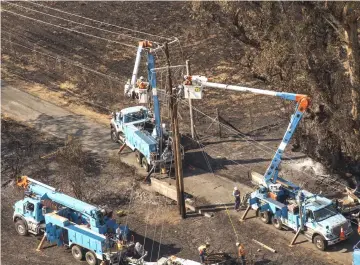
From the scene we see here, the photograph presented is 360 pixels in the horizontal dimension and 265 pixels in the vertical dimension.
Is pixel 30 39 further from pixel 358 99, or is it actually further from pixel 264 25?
pixel 358 99

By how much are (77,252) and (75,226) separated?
1187 millimetres

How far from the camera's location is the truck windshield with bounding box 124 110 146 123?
38531mm

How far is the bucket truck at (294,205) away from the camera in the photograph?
94.6ft

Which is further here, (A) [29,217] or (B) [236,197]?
(B) [236,197]

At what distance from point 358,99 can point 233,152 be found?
27.8ft

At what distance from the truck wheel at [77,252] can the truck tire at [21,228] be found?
3256 mm

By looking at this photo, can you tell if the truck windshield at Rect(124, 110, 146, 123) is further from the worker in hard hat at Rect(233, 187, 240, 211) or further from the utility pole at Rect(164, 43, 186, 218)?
the worker in hard hat at Rect(233, 187, 240, 211)

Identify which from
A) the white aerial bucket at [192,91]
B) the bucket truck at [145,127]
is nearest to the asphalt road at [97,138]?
the bucket truck at [145,127]

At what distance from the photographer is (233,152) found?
38.6m

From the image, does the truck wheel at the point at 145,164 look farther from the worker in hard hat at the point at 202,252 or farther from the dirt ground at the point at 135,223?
the worker in hard hat at the point at 202,252

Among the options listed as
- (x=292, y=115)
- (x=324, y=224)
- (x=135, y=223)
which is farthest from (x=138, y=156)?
(x=324, y=224)

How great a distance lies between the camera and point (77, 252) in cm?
2883

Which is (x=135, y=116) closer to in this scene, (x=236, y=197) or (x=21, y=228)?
(x=236, y=197)

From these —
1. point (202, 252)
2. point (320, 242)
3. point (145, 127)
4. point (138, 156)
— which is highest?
→ point (145, 127)
